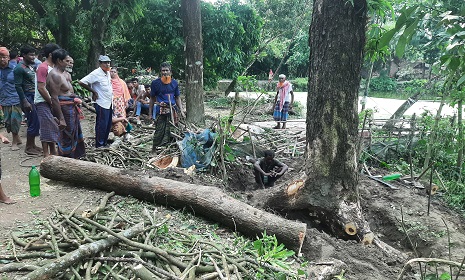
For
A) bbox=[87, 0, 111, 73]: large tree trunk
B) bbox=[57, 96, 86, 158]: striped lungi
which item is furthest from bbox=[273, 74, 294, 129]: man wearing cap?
bbox=[57, 96, 86, 158]: striped lungi

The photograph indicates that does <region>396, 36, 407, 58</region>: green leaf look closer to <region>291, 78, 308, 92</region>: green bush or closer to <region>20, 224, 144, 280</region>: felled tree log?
<region>20, 224, 144, 280</region>: felled tree log

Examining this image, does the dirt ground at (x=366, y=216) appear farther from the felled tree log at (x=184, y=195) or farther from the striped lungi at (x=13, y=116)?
the striped lungi at (x=13, y=116)

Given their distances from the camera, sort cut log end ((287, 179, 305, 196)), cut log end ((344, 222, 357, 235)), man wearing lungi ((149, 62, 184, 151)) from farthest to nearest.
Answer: man wearing lungi ((149, 62, 184, 151)) < cut log end ((287, 179, 305, 196)) < cut log end ((344, 222, 357, 235))

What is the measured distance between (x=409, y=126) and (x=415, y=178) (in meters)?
1.72

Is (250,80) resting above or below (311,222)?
above

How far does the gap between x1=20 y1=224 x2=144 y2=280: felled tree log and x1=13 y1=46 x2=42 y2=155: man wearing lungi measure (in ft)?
13.1

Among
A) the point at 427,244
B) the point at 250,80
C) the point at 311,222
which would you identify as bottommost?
the point at 427,244

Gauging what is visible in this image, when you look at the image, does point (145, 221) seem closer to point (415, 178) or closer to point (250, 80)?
point (250, 80)

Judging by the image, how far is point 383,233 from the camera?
5.14m

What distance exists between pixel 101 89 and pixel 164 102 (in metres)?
1.05

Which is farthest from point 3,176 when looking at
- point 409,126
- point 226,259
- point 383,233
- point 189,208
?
point 409,126

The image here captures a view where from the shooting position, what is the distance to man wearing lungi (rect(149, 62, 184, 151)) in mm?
6496

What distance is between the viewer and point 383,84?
24.3 meters

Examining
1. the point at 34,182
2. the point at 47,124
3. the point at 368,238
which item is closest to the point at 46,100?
the point at 47,124
